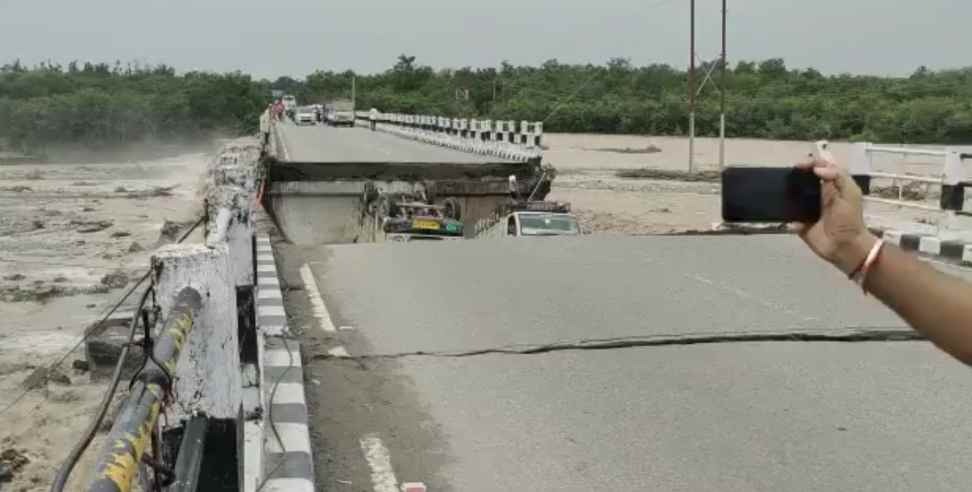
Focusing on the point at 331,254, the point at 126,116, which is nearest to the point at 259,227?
the point at 331,254

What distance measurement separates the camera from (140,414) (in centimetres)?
220

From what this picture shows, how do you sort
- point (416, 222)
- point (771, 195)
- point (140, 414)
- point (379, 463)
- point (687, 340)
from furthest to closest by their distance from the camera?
point (416, 222)
point (687, 340)
point (379, 463)
point (771, 195)
point (140, 414)

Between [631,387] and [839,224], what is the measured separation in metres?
4.26

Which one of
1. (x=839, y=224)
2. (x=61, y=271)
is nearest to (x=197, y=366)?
(x=839, y=224)

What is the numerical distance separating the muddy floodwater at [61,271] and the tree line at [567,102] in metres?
22.3

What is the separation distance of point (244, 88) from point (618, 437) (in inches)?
3708

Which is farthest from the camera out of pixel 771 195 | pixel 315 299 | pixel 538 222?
pixel 538 222

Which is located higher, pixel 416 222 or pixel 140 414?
pixel 140 414

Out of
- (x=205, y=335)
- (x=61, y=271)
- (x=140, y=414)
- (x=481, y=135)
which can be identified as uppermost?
(x=481, y=135)

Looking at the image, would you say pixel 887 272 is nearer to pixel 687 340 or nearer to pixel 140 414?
pixel 140 414

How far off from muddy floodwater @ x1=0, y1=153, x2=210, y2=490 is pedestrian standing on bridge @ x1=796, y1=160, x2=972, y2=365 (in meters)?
2.38

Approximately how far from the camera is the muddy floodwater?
29.0 ft

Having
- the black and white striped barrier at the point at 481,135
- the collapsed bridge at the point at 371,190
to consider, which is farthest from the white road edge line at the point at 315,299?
the black and white striped barrier at the point at 481,135

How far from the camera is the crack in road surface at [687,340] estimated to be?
24.3 feet
